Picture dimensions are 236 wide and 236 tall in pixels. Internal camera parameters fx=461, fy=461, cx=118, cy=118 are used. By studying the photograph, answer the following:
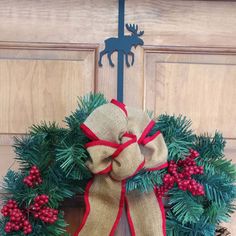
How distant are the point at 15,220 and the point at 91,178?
0.14 meters

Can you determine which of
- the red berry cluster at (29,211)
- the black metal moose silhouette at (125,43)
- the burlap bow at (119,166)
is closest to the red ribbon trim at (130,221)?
the burlap bow at (119,166)

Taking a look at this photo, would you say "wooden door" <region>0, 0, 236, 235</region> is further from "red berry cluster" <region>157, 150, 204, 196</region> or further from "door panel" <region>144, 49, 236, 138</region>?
"red berry cluster" <region>157, 150, 204, 196</region>

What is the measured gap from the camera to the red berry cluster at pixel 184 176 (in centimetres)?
75

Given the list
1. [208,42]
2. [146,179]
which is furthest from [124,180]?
[208,42]

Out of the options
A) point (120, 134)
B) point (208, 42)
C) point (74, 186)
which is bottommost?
point (74, 186)

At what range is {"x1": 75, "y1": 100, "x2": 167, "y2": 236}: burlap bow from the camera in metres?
0.70

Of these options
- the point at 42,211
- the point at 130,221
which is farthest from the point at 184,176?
the point at 42,211

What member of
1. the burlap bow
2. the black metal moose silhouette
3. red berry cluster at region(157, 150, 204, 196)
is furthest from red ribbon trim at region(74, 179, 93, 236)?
the black metal moose silhouette

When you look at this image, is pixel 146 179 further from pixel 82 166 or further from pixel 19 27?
pixel 19 27

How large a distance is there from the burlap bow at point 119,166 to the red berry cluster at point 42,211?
54mm

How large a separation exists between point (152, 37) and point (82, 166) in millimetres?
309

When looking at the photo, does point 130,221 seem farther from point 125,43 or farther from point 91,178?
point 125,43

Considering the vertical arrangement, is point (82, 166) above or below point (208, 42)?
below

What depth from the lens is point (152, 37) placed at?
89 cm
